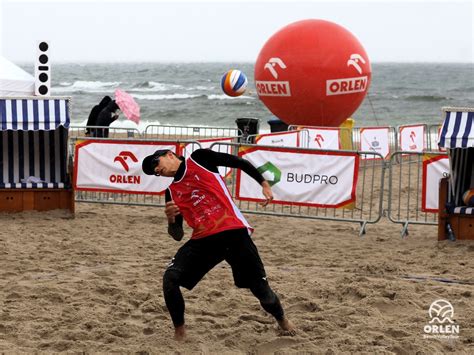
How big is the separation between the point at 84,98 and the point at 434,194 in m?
48.4

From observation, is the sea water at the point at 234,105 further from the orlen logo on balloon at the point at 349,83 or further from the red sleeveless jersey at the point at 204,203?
the red sleeveless jersey at the point at 204,203

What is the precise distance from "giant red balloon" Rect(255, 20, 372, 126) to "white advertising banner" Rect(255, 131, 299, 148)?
1.83 m

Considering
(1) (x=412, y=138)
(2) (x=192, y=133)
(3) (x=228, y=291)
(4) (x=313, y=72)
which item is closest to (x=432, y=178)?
(3) (x=228, y=291)

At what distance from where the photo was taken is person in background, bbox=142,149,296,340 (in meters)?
5.77

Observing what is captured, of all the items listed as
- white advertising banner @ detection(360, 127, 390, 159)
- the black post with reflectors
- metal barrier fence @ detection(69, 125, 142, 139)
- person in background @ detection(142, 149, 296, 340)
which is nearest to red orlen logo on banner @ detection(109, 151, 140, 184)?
metal barrier fence @ detection(69, 125, 142, 139)

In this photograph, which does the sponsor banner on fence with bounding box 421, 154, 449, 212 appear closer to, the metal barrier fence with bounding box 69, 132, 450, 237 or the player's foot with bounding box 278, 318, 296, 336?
the metal barrier fence with bounding box 69, 132, 450, 237

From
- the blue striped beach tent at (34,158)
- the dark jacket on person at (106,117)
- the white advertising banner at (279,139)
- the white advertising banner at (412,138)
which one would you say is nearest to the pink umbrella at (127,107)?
the dark jacket on person at (106,117)

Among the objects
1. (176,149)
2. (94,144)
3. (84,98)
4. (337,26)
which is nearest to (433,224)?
(176,149)

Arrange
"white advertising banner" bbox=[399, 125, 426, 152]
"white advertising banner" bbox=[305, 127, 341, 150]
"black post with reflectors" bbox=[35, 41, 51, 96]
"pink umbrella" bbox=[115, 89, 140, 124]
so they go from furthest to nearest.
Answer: "white advertising banner" bbox=[399, 125, 426, 152], "white advertising banner" bbox=[305, 127, 341, 150], "pink umbrella" bbox=[115, 89, 140, 124], "black post with reflectors" bbox=[35, 41, 51, 96]

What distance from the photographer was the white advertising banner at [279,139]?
13234 millimetres

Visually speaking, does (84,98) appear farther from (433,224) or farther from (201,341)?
(201,341)

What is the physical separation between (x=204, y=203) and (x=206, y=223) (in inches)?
5.7

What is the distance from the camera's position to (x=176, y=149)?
11359 mm

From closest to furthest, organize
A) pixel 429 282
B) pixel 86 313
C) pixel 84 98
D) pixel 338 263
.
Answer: pixel 86 313 < pixel 429 282 < pixel 338 263 < pixel 84 98
